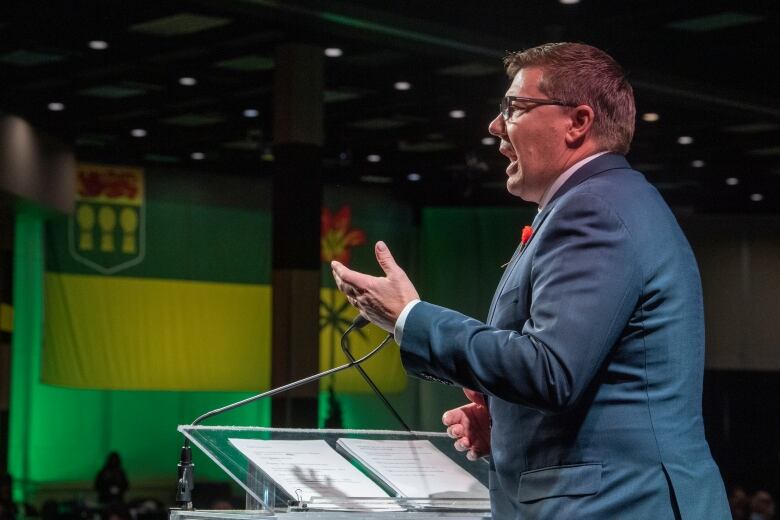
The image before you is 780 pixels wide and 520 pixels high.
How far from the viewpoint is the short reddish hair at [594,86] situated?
5.38 ft

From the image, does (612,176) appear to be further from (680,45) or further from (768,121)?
(768,121)

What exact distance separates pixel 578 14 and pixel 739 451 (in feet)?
28.2

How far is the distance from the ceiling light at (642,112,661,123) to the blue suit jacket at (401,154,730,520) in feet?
34.8

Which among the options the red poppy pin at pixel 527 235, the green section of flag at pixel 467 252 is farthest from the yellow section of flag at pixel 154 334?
the red poppy pin at pixel 527 235

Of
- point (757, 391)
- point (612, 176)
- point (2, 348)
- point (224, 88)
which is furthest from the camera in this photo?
point (757, 391)

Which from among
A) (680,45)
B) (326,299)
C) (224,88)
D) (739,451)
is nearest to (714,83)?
(680,45)

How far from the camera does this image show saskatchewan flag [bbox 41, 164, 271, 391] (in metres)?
13.7

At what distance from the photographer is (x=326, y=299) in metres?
14.3

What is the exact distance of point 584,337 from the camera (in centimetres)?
145

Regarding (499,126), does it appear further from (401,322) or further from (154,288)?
(154,288)

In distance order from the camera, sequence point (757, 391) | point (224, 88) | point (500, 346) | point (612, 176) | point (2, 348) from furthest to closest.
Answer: point (757, 391), point (2, 348), point (224, 88), point (612, 176), point (500, 346)

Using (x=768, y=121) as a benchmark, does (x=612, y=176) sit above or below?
below

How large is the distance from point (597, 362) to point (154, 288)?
13.2 meters

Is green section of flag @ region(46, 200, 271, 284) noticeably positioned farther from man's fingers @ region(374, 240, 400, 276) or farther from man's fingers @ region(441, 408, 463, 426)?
man's fingers @ region(374, 240, 400, 276)
